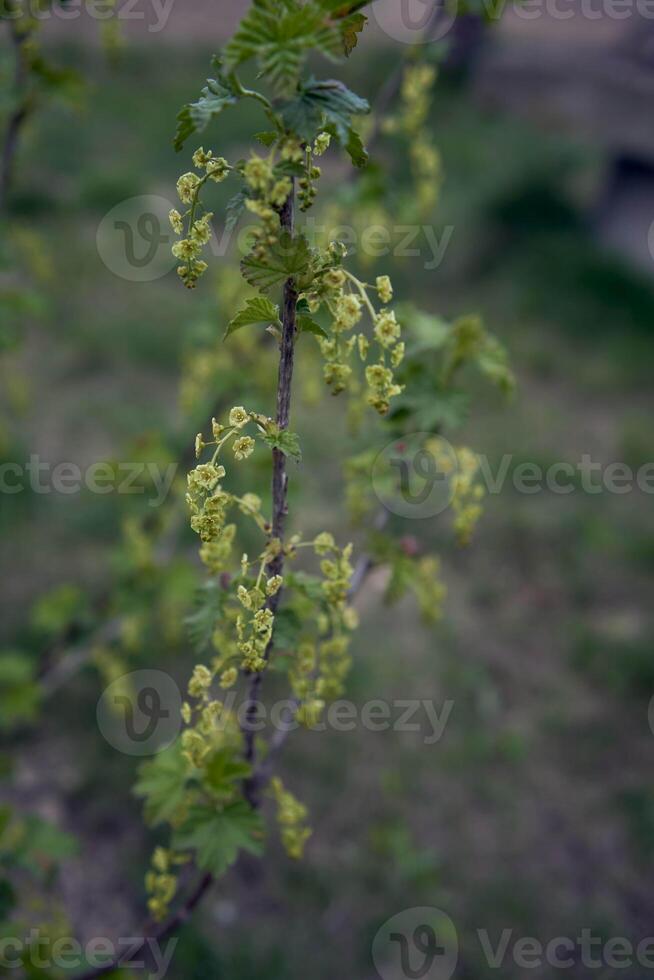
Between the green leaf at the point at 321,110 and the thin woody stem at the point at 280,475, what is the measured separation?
136 mm

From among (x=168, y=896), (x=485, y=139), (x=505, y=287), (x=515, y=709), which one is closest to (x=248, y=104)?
(x=485, y=139)

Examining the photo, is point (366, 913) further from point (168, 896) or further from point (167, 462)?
point (167, 462)

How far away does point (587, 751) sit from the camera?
13.1 feet

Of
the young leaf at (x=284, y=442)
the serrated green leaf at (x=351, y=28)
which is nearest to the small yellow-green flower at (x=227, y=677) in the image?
the young leaf at (x=284, y=442)

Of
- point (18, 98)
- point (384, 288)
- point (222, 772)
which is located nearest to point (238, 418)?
point (384, 288)

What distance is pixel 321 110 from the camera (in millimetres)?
1508

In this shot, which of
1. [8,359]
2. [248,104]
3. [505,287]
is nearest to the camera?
[8,359]

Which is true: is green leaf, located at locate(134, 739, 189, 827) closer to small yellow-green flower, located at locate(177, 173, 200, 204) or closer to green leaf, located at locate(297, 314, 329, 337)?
green leaf, located at locate(297, 314, 329, 337)

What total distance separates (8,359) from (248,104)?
158 inches

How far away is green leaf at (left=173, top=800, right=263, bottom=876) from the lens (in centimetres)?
197

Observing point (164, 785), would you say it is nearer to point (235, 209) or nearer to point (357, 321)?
point (357, 321)

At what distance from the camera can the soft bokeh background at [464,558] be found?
134 inches

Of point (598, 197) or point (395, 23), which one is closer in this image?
point (598, 197)

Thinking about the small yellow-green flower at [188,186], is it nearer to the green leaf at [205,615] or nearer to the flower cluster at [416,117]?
the green leaf at [205,615]
